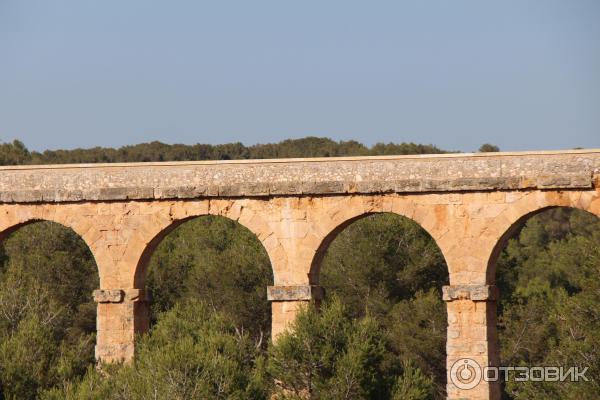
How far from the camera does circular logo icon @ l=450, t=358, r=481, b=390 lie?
991 inches

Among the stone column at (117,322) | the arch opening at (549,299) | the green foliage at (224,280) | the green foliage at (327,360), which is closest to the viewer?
the green foliage at (327,360)

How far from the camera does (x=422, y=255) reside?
35.9m

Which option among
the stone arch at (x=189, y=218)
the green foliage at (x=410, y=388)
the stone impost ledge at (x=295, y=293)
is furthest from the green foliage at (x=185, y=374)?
the green foliage at (x=410, y=388)

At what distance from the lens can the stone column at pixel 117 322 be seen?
2687 centimetres

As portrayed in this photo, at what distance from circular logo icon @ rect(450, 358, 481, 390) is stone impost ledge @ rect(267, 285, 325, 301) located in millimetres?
2800

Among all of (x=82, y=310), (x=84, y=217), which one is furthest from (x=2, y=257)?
(x=84, y=217)

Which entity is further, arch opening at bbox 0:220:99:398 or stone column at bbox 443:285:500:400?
arch opening at bbox 0:220:99:398

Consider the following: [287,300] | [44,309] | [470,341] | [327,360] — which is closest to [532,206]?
[470,341]

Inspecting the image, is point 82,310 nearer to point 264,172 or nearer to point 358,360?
point 264,172

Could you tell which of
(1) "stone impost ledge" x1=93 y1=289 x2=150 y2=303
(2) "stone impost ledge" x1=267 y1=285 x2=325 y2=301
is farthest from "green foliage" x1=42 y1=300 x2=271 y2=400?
(1) "stone impost ledge" x1=93 y1=289 x2=150 y2=303

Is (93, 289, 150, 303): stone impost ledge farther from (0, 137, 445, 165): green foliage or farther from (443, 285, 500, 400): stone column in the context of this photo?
(0, 137, 445, 165): green foliage

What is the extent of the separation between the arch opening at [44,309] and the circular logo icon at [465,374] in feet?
21.6

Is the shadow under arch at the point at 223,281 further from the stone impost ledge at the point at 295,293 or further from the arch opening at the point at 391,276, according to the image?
the stone impost ledge at the point at 295,293

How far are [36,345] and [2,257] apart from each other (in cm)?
1350
